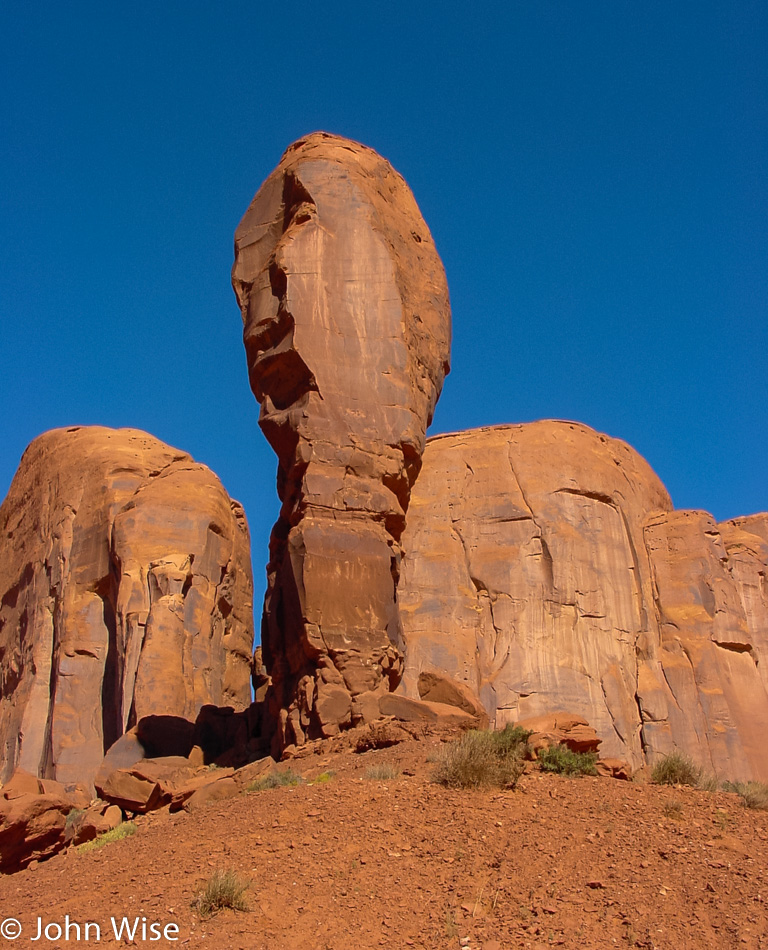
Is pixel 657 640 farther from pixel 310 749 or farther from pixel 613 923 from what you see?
pixel 613 923

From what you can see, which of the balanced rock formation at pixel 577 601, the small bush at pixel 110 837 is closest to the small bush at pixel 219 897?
the small bush at pixel 110 837

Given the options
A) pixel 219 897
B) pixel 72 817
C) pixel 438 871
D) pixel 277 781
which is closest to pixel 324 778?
pixel 277 781

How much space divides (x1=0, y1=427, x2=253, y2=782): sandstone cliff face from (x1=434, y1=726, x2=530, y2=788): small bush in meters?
12.3

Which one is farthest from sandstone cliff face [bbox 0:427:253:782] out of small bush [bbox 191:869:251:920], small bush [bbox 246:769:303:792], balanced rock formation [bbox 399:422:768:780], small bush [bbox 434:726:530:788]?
small bush [bbox 191:869:251:920]

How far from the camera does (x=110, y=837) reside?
15211mm

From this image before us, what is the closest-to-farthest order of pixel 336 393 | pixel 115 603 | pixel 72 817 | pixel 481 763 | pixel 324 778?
pixel 481 763
pixel 324 778
pixel 72 817
pixel 336 393
pixel 115 603

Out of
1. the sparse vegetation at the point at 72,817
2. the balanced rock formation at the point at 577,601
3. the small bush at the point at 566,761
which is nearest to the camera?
the small bush at the point at 566,761

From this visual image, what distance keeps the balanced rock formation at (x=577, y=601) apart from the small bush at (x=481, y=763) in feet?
35.1

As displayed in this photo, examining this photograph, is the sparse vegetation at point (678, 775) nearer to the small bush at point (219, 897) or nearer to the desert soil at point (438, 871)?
the desert soil at point (438, 871)

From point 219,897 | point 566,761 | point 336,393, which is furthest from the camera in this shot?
point 336,393

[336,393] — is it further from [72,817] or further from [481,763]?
[481,763]

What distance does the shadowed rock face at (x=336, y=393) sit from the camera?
1788 cm

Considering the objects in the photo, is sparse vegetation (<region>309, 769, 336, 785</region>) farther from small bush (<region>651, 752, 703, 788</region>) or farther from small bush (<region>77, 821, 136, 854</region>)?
small bush (<region>651, 752, 703, 788</region>)

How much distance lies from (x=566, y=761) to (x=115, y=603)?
16.7 m
